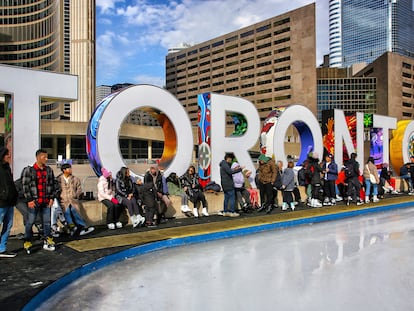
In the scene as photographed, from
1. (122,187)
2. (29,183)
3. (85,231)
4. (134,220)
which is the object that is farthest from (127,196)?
(29,183)

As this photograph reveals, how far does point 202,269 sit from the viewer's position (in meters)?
5.25

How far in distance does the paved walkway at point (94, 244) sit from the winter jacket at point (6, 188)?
2.48 feet

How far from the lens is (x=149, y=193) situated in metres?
8.06

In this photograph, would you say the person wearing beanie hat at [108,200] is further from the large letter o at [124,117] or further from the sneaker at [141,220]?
the large letter o at [124,117]

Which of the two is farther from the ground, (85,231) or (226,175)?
(226,175)

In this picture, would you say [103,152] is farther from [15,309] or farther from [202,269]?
[15,309]

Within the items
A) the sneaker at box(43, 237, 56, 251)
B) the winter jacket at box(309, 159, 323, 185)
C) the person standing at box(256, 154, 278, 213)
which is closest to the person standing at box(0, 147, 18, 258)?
the sneaker at box(43, 237, 56, 251)

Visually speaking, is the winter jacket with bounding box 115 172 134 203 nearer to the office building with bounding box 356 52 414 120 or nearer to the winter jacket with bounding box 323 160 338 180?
the winter jacket with bounding box 323 160 338 180

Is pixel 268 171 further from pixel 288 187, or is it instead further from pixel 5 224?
pixel 5 224

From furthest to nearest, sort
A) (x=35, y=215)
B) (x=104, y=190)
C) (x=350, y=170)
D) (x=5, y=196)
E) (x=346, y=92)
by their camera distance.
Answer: (x=346, y=92) < (x=350, y=170) < (x=104, y=190) < (x=35, y=215) < (x=5, y=196)

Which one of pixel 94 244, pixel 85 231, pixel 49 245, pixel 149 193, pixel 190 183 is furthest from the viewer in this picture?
pixel 190 183

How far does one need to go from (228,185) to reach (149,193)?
207 cm

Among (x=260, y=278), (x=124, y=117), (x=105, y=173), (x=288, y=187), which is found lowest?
(x=260, y=278)

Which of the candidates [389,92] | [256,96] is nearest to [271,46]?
→ [256,96]
